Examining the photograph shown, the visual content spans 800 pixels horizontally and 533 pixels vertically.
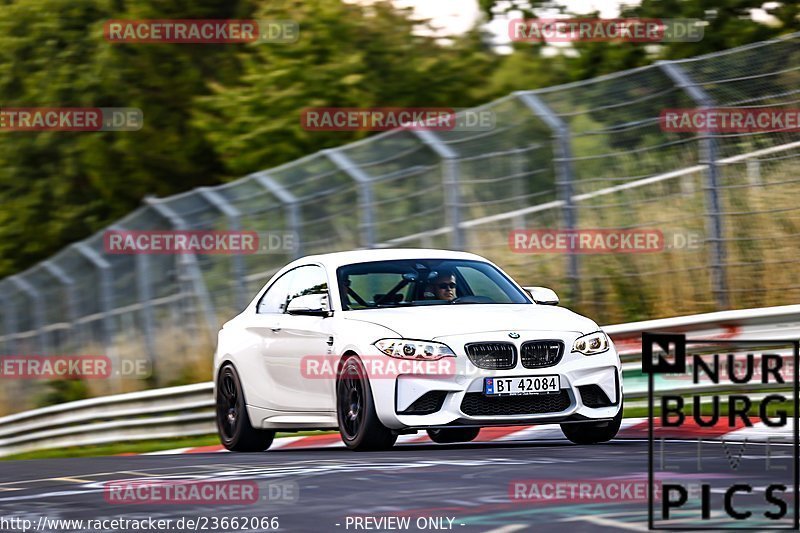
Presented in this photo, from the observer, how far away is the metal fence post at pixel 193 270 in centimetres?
2072

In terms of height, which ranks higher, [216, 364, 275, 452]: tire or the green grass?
[216, 364, 275, 452]: tire

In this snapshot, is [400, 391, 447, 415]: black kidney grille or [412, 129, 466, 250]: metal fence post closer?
[400, 391, 447, 415]: black kidney grille

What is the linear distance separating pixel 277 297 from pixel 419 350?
266cm

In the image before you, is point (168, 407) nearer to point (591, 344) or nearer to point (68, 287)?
point (68, 287)

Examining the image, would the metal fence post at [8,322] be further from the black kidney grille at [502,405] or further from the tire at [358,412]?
the black kidney grille at [502,405]

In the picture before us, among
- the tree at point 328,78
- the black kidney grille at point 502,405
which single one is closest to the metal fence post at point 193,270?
the tree at point 328,78

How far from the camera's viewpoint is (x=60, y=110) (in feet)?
124

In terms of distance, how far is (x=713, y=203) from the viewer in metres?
14.1

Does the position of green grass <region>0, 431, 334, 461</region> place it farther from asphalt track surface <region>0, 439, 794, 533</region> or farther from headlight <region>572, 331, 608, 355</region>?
headlight <region>572, 331, 608, 355</region>

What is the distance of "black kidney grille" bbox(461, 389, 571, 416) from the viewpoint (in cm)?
1034

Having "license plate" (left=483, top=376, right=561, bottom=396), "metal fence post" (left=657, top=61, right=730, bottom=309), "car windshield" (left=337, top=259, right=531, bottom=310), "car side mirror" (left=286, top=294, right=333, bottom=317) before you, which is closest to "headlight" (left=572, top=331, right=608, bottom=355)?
"license plate" (left=483, top=376, right=561, bottom=396)

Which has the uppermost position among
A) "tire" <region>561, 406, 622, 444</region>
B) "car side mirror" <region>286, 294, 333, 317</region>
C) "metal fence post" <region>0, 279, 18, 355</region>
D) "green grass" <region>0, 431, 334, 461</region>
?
"car side mirror" <region>286, 294, 333, 317</region>

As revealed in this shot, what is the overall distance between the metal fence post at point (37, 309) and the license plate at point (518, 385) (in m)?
18.3

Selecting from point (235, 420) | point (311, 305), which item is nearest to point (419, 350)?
point (311, 305)
